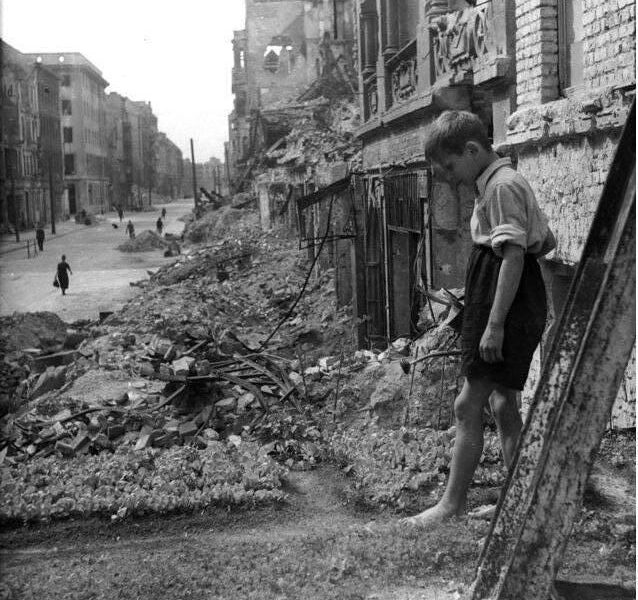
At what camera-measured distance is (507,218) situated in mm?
3611

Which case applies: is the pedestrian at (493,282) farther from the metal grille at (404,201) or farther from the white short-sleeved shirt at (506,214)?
the metal grille at (404,201)

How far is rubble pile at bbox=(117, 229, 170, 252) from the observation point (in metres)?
39.9

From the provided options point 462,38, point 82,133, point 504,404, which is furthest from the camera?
point 82,133

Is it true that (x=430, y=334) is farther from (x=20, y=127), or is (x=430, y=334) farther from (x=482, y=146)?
(x=20, y=127)

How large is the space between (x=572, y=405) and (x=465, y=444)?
1.56m

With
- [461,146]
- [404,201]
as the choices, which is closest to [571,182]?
[461,146]

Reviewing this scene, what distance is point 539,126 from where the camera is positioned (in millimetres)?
6176

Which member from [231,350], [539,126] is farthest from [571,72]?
[231,350]

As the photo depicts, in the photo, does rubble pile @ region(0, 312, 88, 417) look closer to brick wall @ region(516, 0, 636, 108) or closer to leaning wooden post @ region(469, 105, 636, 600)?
brick wall @ region(516, 0, 636, 108)

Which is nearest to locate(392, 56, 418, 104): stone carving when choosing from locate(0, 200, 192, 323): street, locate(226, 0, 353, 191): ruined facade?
locate(0, 200, 192, 323): street

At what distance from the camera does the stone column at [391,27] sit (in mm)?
12852

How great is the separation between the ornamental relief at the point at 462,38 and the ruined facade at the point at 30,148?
37.4m

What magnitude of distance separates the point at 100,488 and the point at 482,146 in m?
3.37

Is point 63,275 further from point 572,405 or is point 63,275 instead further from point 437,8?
point 572,405
